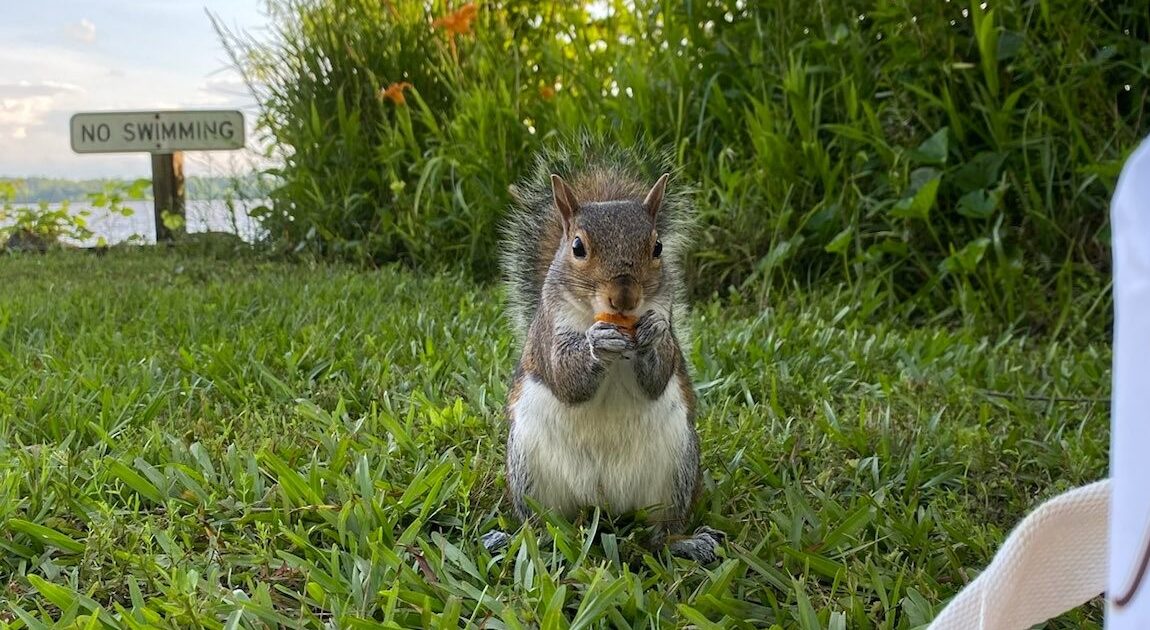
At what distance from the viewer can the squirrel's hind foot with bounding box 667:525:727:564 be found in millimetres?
1373

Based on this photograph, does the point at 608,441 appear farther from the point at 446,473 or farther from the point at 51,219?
the point at 51,219

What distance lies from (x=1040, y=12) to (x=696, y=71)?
45.8 inches

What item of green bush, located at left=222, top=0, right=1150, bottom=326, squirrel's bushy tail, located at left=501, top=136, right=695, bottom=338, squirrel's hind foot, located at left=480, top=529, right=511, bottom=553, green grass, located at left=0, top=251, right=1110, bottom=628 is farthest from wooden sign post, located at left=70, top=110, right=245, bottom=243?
squirrel's hind foot, located at left=480, top=529, right=511, bottom=553

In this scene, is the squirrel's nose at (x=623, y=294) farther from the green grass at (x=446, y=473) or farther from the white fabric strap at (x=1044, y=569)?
the white fabric strap at (x=1044, y=569)

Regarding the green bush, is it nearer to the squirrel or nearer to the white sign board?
the squirrel

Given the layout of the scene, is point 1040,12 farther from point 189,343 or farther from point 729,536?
point 189,343

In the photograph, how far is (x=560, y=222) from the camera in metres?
1.47

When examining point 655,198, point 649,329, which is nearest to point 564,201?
point 655,198

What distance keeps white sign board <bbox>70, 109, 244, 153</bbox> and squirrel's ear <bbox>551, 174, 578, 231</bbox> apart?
464 centimetres

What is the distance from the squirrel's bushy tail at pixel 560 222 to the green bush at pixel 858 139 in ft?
3.69

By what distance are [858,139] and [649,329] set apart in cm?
225

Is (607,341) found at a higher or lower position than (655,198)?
lower

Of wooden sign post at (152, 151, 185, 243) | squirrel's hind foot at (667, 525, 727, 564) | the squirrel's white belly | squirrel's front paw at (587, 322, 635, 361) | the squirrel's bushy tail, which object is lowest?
squirrel's hind foot at (667, 525, 727, 564)

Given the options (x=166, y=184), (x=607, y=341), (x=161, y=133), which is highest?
(x=161, y=133)
